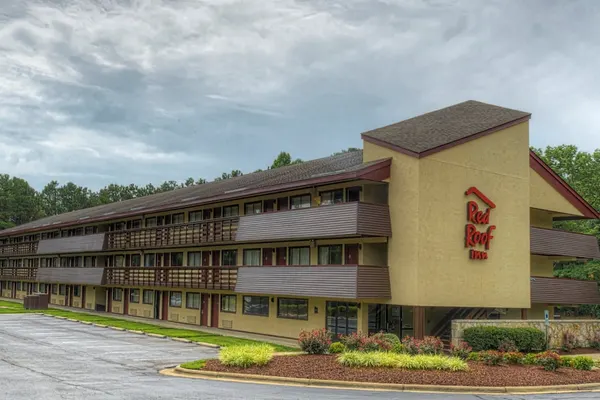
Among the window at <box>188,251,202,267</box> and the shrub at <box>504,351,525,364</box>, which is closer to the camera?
the shrub at <box>504,351,525,364</box>

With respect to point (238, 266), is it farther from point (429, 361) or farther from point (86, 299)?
point (86, 299)

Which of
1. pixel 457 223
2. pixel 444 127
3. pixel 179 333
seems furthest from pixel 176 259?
pixel 457 223

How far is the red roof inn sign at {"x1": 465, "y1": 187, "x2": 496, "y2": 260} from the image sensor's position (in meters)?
31.5

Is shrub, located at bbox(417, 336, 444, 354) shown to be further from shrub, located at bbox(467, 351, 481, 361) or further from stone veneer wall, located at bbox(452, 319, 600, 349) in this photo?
stone veneer wall, located at bbox(452, 319, 600, 349)

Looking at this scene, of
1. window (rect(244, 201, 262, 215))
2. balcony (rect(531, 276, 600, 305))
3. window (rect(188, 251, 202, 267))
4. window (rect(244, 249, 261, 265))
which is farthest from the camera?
window (rect(188, 251, 202, 267))

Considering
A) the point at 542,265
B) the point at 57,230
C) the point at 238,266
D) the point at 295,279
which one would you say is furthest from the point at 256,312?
the point at 57,230

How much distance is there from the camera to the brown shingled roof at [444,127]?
30984mm

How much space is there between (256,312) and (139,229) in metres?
15.3

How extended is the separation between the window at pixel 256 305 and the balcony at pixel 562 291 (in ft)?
47.6

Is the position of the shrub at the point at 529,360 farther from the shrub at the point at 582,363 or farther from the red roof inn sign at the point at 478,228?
the red roof inn sign at the point at 478,228

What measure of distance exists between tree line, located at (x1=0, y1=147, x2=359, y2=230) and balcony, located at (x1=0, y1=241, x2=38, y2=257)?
35889mm

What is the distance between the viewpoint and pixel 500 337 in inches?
1114

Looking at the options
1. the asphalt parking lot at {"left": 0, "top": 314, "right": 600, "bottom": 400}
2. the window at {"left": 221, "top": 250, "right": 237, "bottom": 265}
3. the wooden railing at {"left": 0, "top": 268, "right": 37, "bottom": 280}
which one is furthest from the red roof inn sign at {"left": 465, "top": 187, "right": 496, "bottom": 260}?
the wooden railing at {"left": 0, "top": 268, "right": 37, "bottom": 280}

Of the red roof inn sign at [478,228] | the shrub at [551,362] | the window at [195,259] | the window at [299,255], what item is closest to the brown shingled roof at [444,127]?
the red roof inn sign at [478,228]
